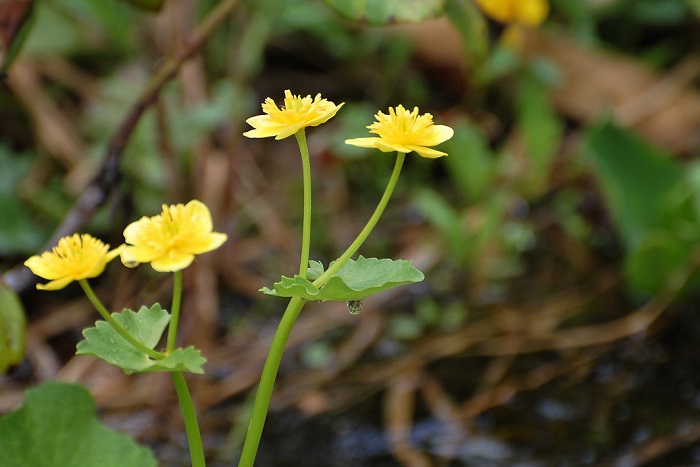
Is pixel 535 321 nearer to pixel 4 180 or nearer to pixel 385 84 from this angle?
pixel 385 84

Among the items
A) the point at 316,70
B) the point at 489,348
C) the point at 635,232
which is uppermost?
the point at 316,70

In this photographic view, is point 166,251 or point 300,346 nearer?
point 166,251

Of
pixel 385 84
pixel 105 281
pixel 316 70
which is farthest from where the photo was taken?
pixel 316 70

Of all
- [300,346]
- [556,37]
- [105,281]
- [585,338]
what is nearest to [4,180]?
[105,281]

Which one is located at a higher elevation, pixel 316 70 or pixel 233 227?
pixel 316 70

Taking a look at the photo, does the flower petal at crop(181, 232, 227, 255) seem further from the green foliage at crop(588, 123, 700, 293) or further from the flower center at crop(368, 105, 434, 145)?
the green foliage at crop(588, 123, 700, 293)
